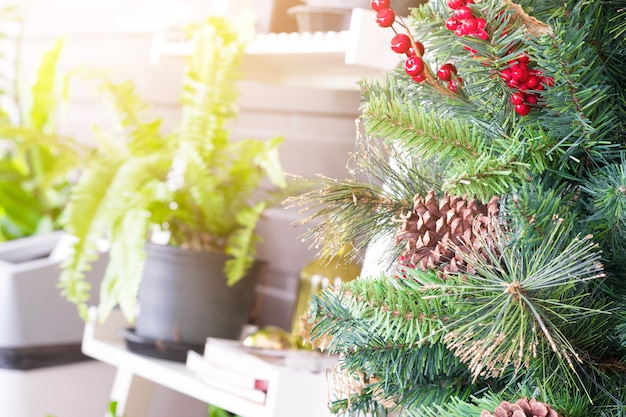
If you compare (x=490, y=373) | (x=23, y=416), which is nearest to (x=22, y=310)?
(x=23, y=416)

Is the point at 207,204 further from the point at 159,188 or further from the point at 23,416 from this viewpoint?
the point at 23,416

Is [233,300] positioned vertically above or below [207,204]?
below

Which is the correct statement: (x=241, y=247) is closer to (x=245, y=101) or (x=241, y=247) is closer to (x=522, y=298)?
(x=245, y=101)

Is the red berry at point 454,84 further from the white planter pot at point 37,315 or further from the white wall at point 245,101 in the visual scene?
the white planter pot at point 37,315

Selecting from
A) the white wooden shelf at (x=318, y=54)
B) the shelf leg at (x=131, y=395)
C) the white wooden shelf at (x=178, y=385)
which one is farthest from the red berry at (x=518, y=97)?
the shelf leg at (x=131, y=395)

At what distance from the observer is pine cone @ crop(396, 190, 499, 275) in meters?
0.51

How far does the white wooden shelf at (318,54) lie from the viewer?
910 mm

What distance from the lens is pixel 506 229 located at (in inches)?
19.4

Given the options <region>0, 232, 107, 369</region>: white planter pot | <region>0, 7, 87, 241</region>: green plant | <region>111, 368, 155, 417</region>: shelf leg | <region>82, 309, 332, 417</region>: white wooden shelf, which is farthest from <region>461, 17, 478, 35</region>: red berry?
<region>0, 7, 87, 241</region>: green plant

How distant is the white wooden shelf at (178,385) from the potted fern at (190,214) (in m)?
0.05

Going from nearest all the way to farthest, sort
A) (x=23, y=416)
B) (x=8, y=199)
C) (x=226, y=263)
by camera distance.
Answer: (x=226, y=263)
(x=23, y=416)
(x=8, y=199)

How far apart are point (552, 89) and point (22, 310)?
111 centimetres

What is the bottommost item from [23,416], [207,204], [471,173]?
[23,416]

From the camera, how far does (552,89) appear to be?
0.46 metres
